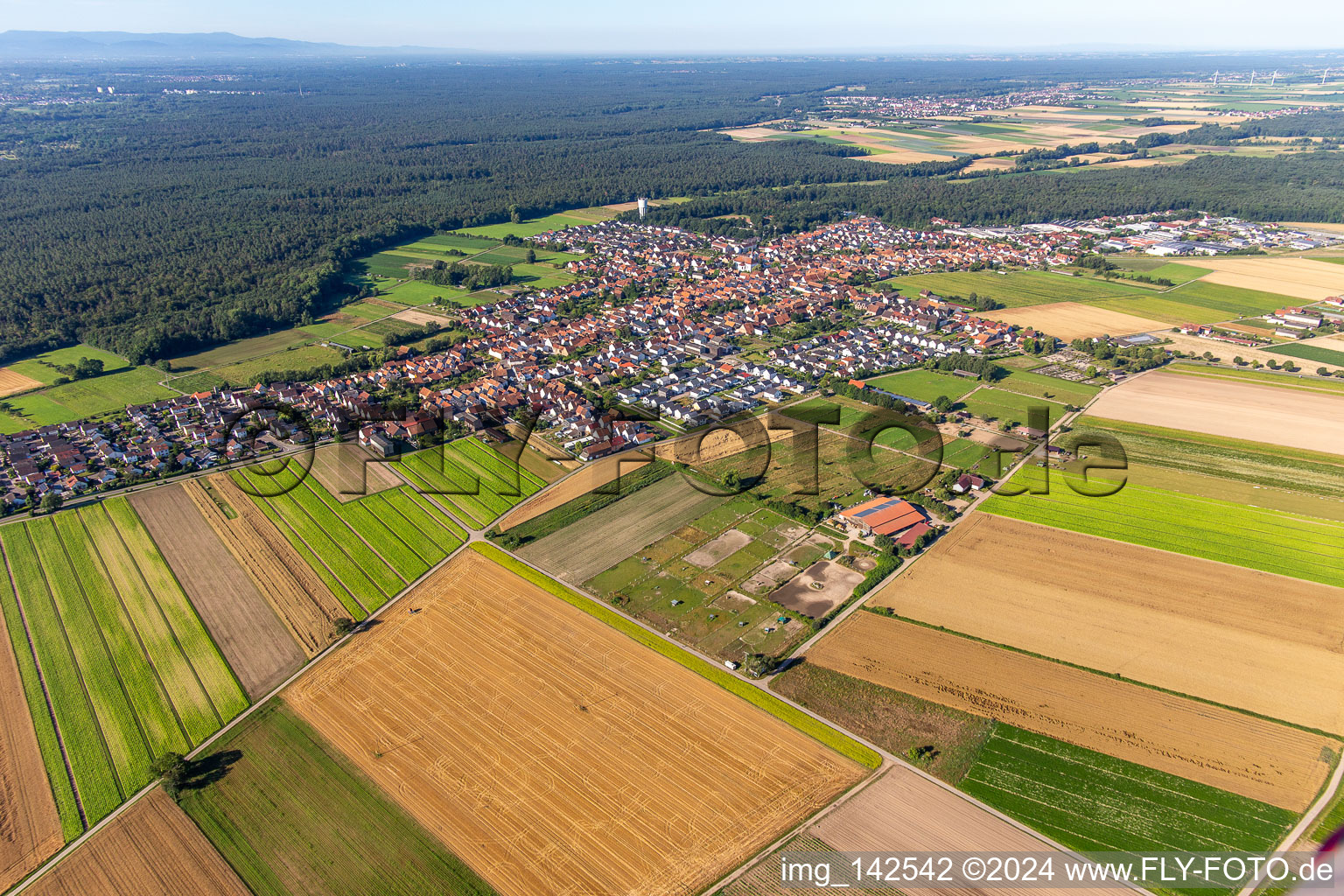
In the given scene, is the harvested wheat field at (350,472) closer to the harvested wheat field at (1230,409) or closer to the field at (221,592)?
the field at (221,592)

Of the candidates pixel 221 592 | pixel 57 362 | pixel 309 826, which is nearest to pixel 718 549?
pixel 309 826

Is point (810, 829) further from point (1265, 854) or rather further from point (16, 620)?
point (16, 620)

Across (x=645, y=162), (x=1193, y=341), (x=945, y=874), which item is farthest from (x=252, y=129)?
(x=945, y=874)

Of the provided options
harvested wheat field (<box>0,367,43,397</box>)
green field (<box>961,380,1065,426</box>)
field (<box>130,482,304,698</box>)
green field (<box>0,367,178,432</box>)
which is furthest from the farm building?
harvested wheat field (<box>0,367,43,397</box>)

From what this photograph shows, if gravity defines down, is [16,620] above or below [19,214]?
below

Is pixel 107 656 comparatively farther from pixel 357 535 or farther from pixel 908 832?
pixel 908 832

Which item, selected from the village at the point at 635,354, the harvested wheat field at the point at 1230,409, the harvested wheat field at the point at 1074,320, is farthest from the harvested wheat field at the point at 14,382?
the harvested wheat field at the point at 1074,320
